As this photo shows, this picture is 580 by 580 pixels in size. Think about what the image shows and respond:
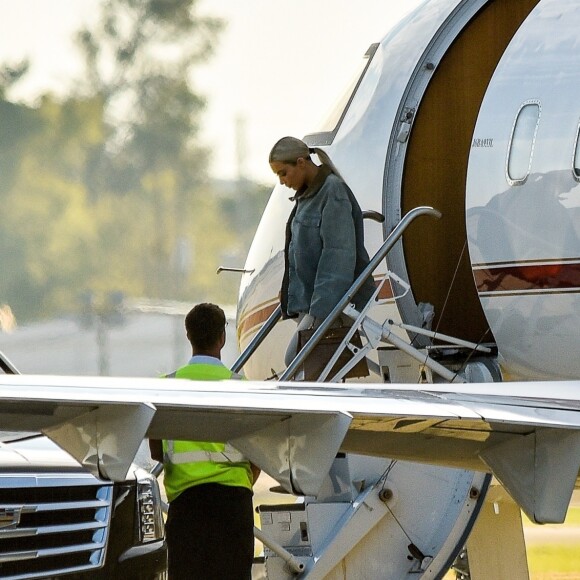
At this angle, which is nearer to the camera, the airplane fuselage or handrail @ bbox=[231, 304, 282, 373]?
the airplane fuselage

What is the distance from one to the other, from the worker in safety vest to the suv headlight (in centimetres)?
45

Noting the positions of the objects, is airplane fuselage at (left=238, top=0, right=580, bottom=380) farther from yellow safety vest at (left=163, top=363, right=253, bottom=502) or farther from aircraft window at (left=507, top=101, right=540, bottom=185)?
yellow safety vest at (left=163, top=363, right=253, bottom=502)

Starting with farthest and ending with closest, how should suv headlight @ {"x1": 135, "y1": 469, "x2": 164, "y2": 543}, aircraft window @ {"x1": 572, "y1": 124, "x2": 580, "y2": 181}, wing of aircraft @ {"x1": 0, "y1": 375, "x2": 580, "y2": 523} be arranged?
aircraft window @ {"x1": 572, "y1": 124, "x2": 580, "y2": 181}, suv headlight @ {"x1": 135, "y1": 469, "x2": 164, "y2": 543}, wing of aircraft @ {"x1": 0, "y1": 375, "x2": 580, "y2": 523}

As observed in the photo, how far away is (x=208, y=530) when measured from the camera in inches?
326

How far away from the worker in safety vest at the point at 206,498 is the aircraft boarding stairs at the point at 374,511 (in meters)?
1.47

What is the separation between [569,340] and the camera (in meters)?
9.75

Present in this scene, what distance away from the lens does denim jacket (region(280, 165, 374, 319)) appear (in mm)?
10219

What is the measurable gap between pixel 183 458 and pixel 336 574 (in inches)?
87.9

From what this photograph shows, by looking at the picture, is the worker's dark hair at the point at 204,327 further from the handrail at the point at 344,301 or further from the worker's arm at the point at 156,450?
the handrail at the point at 344,301

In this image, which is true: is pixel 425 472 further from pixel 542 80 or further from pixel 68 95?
pixel 68 95

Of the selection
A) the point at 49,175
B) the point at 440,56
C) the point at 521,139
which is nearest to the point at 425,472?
the point at 521,139

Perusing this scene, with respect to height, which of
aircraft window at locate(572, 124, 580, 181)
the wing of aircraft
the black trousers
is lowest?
the wing of aircraft

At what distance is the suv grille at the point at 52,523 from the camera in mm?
8164

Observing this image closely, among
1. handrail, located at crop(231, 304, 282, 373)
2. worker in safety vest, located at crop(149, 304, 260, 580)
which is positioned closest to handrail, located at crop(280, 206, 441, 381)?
handrail, located at crop(231, 304, 282, 373)
